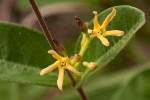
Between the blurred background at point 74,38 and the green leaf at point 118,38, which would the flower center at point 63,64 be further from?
the blurred background at point 74,38

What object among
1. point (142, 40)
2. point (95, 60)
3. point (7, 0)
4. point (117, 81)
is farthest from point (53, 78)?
point (7, 0)

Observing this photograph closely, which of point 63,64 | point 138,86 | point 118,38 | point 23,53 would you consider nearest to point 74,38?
point 138,86

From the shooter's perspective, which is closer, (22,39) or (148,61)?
(22,39)

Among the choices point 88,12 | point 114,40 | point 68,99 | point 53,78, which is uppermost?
point 114,40

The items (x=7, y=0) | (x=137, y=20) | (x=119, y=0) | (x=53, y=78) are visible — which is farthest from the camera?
(x=7, y=0)

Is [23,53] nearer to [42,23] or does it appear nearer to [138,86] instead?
[42,23]

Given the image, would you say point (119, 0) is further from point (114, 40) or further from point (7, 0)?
point (114, 40)
